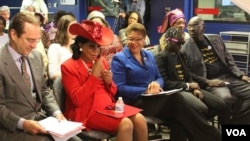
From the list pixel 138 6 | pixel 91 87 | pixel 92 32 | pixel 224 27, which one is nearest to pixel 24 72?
pixel 91 87

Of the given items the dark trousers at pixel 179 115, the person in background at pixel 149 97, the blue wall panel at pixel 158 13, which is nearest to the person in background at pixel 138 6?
the blue wall panel at pixel 158 13

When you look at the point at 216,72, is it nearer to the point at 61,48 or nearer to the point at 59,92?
the point at 61,48

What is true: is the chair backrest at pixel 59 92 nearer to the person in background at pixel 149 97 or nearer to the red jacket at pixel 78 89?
the red jacket at pixel 78 89

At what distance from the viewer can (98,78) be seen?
8.54 ft

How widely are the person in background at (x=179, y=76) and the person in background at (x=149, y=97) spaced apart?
209mm

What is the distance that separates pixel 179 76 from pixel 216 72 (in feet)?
Answer: 2.28

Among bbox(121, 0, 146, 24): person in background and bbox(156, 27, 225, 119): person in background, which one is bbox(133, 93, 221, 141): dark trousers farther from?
bbox(121, 0, 146, 24): person in background

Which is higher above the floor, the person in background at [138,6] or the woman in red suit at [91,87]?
the person in background at [138,6]

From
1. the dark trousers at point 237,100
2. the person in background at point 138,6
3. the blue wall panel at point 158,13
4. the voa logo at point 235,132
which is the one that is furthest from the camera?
the person in background at point 138,6

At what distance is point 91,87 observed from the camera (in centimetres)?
250

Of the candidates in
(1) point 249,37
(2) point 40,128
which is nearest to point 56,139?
(2) point 40,128

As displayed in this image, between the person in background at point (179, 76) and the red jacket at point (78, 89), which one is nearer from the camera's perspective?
the red jacket at point (78, 89)

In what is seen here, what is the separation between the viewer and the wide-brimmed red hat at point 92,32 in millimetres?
2518

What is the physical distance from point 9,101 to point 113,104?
2.73 ft
